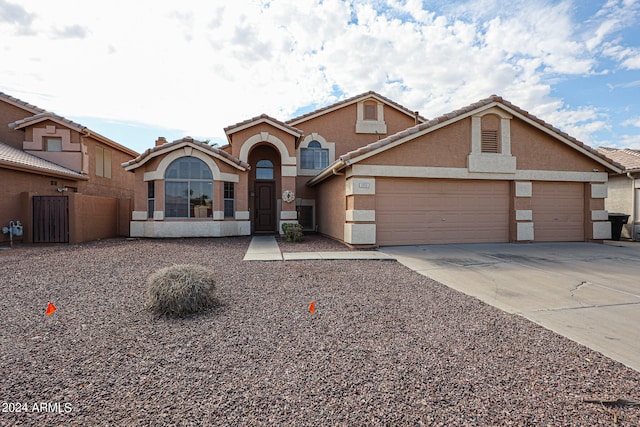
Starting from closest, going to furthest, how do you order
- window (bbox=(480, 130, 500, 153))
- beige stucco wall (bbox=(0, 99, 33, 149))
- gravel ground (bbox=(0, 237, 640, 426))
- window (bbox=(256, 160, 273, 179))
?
gravel ground (bbox=(0, 237, 640, 426)) < window (bbox=(480, 130, 500, 153)) < beige stucco wall (bbox=(0, 99, 33, 149)) < window (bbox=(256, 160, 273, 179))

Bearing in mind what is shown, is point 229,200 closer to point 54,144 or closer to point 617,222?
point 54,144

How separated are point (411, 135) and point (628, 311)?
736 centimetres

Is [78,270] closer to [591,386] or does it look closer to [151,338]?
[151,338]

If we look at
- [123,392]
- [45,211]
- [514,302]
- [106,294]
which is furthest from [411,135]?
[45,211]

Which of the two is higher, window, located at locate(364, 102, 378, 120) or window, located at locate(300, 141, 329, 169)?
window, located at locate(364, 102, 378, 120)

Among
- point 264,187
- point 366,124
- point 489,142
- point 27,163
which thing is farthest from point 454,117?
point 27,163

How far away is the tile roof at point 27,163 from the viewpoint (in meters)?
11.6

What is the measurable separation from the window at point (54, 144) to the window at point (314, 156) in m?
11.9

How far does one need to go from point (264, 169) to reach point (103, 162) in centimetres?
925

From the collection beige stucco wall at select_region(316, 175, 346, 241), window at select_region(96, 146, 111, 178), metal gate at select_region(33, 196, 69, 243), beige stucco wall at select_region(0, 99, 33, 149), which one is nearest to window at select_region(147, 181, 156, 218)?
metal gate at select_region(33, 196, 69, 243)

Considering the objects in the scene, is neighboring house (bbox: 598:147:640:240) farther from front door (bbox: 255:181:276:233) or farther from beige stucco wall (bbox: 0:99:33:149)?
beige stucco wall (bbox: 0:99:33:149)

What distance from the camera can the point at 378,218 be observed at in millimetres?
10672

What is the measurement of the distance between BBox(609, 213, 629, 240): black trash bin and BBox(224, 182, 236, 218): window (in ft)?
54.4

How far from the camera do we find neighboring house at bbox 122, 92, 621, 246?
10656mm
